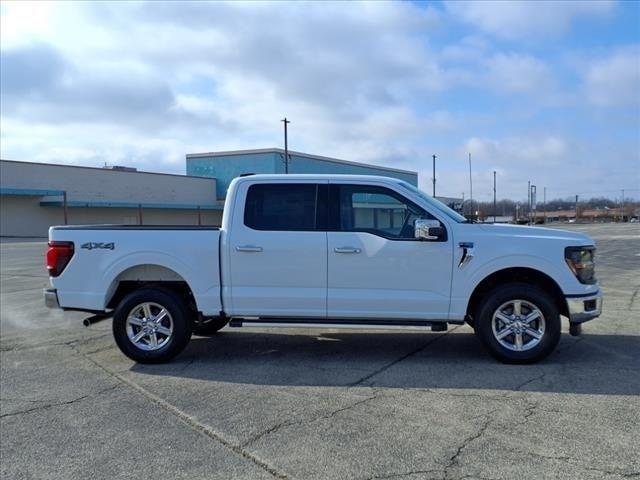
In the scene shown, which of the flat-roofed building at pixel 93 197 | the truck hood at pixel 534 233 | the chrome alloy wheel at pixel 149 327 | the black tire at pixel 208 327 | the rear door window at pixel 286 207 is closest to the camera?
the truck hood at pixel 534 233

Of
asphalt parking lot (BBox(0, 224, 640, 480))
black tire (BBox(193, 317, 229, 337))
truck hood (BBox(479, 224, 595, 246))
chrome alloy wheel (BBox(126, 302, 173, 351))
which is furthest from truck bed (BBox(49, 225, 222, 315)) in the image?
truck hood (BBox(479, 224, 595, 246))

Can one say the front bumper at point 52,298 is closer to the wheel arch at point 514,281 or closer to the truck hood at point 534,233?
the wheel arch at point 514,281

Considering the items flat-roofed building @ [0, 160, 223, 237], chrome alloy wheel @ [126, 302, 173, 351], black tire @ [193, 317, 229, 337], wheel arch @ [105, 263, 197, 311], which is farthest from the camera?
flat-roofed building @ [0, 160, 223, 237]

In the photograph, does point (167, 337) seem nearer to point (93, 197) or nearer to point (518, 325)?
point (518, 325)

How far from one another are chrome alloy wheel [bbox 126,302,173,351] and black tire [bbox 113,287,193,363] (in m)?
0.03

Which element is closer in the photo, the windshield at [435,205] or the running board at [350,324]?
the running board at [350,324]

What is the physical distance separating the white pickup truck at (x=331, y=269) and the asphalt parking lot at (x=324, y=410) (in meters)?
0.48

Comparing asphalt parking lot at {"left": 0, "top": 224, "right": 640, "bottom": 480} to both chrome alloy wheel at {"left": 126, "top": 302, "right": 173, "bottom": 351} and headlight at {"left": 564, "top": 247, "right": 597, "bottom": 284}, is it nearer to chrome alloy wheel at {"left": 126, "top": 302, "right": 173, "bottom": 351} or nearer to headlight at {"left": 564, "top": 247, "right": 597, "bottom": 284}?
chrome alloy wheel at {"left": 126, "top": 302, "right": 173, "bottom": 351}

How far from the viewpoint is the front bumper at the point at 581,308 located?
5.88 metres

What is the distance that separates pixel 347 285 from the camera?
6.16 metres

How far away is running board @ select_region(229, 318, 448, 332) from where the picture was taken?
19.9 feet

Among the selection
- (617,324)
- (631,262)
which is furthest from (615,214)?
(617,324)

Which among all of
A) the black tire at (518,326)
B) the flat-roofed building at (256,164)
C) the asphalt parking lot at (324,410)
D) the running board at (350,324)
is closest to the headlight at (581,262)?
the black tire at (518,326)

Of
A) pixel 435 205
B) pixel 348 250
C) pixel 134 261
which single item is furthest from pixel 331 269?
pixel 134 261
